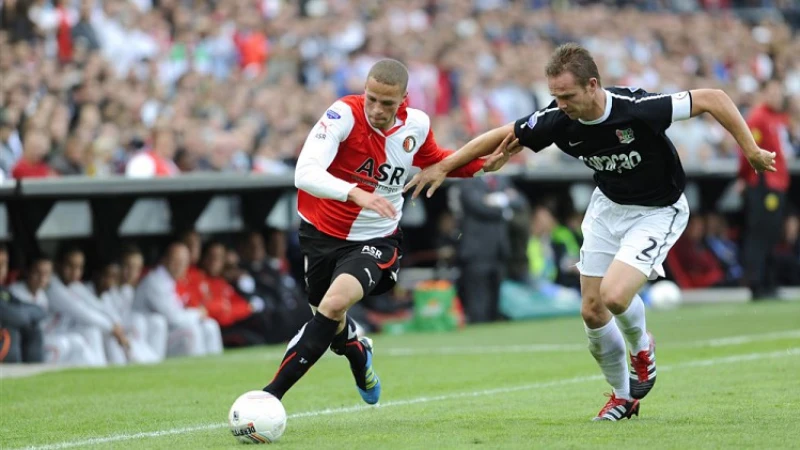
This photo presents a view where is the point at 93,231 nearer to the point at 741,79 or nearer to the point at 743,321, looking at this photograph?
the point at 743,321

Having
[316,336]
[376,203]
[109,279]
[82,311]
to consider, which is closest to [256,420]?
[316,336]

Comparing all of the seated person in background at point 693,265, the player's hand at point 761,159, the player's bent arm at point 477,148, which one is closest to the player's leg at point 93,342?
the player's bent arm at point 477,148

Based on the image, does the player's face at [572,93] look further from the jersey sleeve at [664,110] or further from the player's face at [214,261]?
the player's face at [214,261]

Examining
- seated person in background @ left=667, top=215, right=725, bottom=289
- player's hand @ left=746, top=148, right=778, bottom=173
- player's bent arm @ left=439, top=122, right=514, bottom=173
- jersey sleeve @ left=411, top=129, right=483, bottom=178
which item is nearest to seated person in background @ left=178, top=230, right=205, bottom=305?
jersey sleeve @ left=411, top=129, right=483, bottom=178

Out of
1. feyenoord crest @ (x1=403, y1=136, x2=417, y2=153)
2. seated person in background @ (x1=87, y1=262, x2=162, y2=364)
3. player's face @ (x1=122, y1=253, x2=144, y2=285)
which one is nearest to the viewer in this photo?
feyenoord crest @ (x1=403, y1=136, x2=417, y2=153)

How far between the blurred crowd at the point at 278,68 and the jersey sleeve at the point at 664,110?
27.1 ft

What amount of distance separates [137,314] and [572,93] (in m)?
8.12

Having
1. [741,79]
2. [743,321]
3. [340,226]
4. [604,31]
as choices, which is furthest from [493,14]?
[340,226]

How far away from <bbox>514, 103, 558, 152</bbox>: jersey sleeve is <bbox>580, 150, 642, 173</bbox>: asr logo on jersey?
29cm

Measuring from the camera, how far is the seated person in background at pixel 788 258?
21.8 meters

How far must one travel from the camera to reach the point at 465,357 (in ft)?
43.9

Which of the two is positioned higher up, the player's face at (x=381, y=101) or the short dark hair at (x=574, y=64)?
the short dark hair at (x=574, y=64)

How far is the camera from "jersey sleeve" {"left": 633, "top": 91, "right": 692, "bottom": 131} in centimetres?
787

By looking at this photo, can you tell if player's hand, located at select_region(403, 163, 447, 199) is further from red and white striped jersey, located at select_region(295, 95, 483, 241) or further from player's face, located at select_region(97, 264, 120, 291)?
player's face, located at select_region(97, 264, 120, 291)
